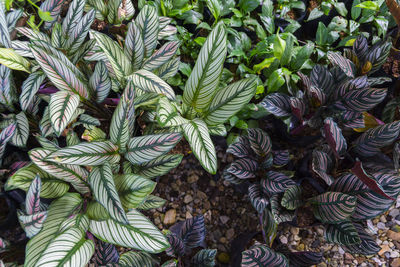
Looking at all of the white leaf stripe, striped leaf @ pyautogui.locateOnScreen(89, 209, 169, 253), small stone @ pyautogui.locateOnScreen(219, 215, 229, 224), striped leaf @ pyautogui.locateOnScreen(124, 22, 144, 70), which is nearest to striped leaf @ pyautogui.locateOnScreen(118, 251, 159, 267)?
striped leaf @ pyautogui.locateOnScreen(89, 209, 169, 253)

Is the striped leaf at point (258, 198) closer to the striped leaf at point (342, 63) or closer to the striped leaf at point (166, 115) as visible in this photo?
the striped leaf at point (166, 115)

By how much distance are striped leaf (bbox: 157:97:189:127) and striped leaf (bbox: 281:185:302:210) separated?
57cm

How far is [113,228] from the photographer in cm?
108

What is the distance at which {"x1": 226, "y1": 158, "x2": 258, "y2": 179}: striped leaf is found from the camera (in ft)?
4.76

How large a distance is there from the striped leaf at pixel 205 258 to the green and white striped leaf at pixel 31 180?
62 centimetres

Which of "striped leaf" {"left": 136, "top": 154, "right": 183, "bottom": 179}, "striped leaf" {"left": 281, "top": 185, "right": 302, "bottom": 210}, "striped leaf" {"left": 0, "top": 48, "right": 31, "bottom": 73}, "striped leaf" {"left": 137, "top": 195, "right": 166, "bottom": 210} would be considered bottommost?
"striped leaf" {"left": 281, "top": 185, "right": 302, "bottom": 210}

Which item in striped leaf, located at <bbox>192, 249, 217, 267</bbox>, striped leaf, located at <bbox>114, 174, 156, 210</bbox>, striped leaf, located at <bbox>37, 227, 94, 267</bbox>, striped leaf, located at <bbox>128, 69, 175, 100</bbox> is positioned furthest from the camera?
striped leaf, located at <bbox>192, 249, 217, 267</bbox>

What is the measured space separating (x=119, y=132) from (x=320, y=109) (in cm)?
102

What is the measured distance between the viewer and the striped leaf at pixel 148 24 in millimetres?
1330

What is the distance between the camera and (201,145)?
3.55 ft

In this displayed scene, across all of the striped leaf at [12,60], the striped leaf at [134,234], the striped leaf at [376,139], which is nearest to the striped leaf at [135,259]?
the striped leaf at [134,234]

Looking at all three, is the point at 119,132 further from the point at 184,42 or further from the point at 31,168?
the point at 184,42

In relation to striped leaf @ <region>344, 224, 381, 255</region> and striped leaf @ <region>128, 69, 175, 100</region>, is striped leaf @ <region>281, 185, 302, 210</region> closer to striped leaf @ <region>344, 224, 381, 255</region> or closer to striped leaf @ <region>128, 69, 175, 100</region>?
striped leaf @ <region>344, 224, 381, 255</region>

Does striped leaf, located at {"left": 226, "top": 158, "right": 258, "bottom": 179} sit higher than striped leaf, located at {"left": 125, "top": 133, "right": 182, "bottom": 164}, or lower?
lower
